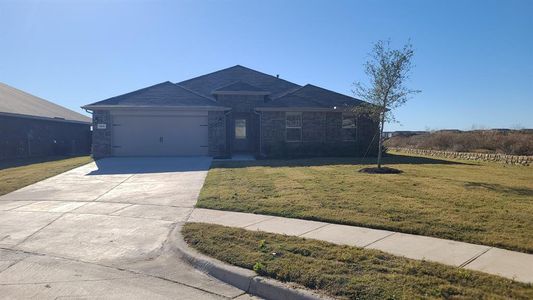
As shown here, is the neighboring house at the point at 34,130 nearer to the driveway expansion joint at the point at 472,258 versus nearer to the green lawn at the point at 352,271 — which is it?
the green lawn at the point at 352,271

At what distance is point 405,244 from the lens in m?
6.32

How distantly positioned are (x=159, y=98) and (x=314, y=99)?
8.67 metres

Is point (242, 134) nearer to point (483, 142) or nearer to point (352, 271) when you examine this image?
point (483, 142)

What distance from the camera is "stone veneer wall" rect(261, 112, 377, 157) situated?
77.3ft

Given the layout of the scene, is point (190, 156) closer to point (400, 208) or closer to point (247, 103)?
point (247, 103)

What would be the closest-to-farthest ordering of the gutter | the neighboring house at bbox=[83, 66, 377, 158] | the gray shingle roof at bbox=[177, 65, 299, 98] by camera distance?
the gutter → the neighboring house at bbox=[83, 66, 377, 158] → the gray shingle roof at bbox=[177, 65, 299, 98]

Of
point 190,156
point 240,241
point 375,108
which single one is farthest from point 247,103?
point 240,241

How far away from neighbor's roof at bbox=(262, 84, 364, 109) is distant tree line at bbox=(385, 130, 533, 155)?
6990 mm

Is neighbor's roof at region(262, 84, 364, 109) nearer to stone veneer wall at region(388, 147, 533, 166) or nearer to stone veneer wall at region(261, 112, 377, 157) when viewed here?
stone veneer wall at region(261, 112, 377, 157)

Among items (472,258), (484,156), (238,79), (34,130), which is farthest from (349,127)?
(472,258)

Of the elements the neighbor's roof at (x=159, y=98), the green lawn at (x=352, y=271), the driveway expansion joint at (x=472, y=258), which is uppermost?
the neighbor's roof at (x=159, y=98)

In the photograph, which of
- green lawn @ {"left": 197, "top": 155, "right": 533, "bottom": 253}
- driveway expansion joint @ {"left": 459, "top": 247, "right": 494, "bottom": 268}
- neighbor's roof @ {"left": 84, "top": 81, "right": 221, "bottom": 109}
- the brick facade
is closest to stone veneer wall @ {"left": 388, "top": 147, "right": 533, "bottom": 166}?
green lawn @ {"left": 197, "top": 155, "right": 533, "bottom": 253}

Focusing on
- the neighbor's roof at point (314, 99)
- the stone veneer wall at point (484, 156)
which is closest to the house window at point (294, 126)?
the neighbor's roof at point (314, 99)

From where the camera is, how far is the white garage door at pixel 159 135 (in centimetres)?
2261
